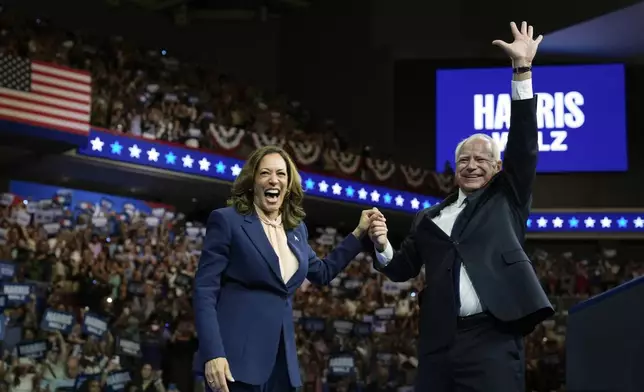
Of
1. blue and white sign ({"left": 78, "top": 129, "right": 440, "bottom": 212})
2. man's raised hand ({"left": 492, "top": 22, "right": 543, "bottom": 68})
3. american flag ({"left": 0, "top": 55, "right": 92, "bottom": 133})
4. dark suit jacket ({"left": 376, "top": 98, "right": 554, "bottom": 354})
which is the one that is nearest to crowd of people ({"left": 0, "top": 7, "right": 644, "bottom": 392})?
blue and white sign ({"left": 78, "top": 129, "right": 440, "bottom": 212})

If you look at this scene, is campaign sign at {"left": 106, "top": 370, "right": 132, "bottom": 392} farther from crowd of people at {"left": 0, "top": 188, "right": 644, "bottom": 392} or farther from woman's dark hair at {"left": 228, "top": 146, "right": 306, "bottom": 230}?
woman's dark hair at {"left": 228, "top": 146, "right": 306, "bottom": 230}

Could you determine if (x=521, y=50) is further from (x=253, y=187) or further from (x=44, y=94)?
(x=44, y=94)

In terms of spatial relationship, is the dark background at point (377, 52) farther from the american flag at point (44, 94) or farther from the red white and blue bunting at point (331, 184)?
the american flag at point (44, 94)

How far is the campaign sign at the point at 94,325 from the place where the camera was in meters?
9.66

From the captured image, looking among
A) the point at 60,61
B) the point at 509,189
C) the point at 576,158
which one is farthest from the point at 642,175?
the point at 509,189

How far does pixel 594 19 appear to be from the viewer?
1912 cm

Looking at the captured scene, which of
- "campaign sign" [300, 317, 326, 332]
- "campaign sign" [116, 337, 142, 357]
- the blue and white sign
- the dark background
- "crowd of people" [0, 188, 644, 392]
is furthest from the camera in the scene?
the dark background

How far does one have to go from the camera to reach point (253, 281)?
348 cm

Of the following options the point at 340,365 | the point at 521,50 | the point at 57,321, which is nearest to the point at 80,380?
the point at 57,321

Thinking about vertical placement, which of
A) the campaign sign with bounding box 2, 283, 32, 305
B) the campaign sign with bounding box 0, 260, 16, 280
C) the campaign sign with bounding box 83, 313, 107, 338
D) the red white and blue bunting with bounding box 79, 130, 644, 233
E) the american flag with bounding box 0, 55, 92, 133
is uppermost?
the american flag with bounding box 0, 55, 92, 133

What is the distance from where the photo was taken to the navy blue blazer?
11.1 feet

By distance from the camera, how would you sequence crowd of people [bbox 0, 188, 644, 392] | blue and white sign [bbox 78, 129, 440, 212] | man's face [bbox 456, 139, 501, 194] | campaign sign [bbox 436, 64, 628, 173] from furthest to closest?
campaign sign [bbox 436, 64, 628, 173] → blue and white sign [bbox 78, 129, 440, 212] → crowd of people [bbox 0, 188, 644, 392] → man's face [bbox 456, 139, 501, 194]

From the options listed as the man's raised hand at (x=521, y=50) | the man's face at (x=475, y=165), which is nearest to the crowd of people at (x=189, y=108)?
the man's face at (x=475, y=165)

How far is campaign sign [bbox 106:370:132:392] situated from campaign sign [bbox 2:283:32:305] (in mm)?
1185
